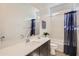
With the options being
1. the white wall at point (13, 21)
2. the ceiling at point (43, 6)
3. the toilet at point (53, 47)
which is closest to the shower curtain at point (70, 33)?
the toilet at point (53, 47)

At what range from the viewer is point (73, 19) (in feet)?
5.23

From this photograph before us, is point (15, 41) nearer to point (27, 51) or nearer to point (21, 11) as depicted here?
point (27, 51)

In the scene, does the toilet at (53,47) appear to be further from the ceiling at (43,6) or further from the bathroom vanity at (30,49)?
the ceiling at (43,6)

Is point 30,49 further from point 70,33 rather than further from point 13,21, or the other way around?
point 70,33

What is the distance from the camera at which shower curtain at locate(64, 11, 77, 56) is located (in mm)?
1604

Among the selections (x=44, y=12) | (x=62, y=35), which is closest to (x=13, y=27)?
(x=44, y=12)

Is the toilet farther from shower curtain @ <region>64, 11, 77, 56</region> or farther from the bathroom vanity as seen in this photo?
shower curtain @ <region>64, 11, 77, 56</region>

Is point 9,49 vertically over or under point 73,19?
under

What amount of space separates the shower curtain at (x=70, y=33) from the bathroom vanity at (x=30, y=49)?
0.30 metres

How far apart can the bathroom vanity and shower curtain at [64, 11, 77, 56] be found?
298mm

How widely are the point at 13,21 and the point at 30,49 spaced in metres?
0.49

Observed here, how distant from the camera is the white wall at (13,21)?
59.9 inches

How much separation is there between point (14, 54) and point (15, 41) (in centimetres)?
19

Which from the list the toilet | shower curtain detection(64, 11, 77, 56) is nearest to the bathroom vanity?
the toilet
